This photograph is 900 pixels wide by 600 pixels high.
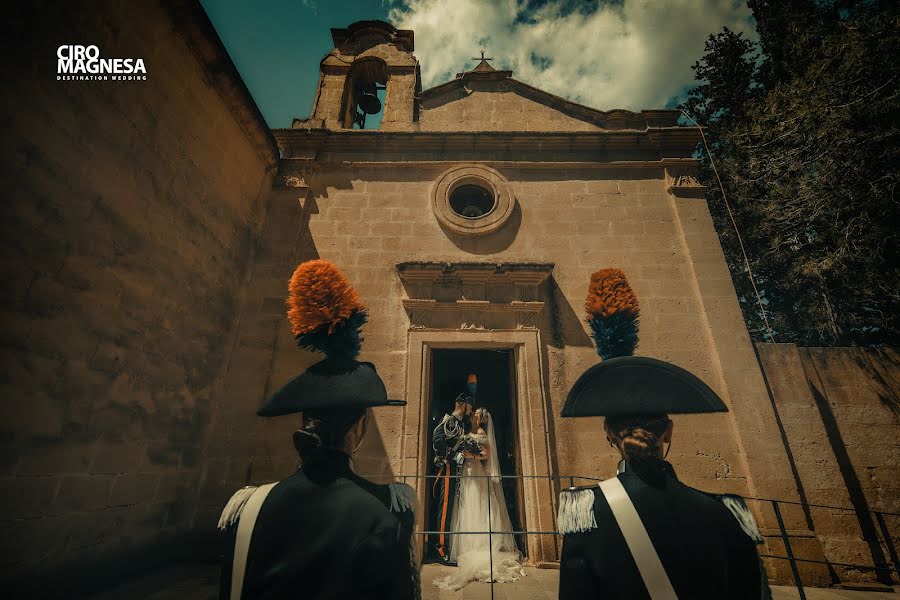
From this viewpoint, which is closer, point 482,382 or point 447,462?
point 447,462

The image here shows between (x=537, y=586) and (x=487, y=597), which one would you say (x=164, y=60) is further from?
(x=537, y=586)

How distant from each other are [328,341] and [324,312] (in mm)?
178

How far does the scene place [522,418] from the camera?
17.4ft

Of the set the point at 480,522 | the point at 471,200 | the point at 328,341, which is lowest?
the point at 480,522

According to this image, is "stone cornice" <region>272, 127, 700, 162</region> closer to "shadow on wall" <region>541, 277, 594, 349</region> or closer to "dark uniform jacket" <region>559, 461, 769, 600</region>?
"shadow on wall" <region>541, 277, 594, 349</region>

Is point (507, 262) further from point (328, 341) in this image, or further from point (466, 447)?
point (328, 341)

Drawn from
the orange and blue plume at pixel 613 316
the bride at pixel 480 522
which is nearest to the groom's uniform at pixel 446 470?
the bride at pixel 480 522

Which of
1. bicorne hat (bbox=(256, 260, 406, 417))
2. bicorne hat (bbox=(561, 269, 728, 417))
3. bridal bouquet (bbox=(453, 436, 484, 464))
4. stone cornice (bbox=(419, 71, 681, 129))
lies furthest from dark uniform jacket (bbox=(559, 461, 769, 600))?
stone cornice (bbox=(419, 71, 681, 129))

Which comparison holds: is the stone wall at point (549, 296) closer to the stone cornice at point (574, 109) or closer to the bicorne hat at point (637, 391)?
the stone cornice at point (574, 109)

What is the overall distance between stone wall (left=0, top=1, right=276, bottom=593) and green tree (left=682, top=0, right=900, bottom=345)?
32.1ft

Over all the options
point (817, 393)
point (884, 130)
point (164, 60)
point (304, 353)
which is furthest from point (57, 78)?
point (884, 130)

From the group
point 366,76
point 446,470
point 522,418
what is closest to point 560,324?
point 522,418

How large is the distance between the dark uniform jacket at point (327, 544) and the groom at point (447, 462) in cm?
396

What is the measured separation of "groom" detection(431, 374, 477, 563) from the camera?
535 centimetres
